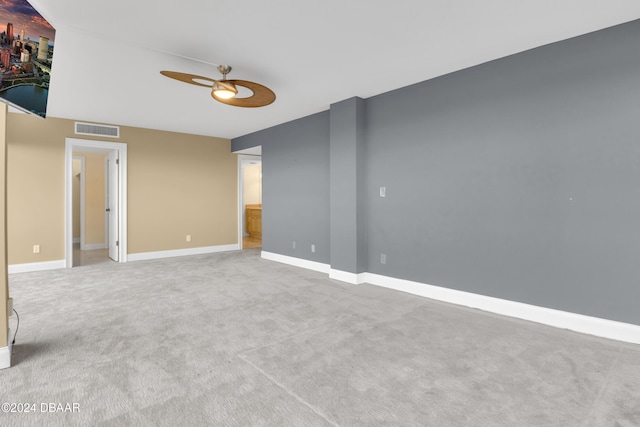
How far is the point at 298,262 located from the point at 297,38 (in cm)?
380

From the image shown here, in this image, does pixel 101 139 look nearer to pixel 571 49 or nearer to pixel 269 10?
pixel 269 10

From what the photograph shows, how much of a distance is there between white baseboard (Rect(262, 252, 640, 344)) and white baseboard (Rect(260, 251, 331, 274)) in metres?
0.46

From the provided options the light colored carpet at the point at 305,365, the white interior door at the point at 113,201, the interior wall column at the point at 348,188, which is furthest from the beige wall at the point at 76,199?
the interior wall column at the point at 348,188

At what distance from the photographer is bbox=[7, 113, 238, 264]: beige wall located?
5141 mm

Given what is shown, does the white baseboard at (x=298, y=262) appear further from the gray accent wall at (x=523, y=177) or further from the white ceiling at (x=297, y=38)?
the white ceiling at (x=297, y=38)

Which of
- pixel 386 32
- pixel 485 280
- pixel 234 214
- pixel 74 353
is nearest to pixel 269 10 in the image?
pixel 386 32

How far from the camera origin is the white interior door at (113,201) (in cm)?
610

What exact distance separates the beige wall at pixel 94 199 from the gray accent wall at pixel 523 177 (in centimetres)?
694

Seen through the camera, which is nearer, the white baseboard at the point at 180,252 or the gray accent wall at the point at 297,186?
the gray accent wall at the point at 297,186

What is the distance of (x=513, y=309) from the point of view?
321cm

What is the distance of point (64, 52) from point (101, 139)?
3.18 m

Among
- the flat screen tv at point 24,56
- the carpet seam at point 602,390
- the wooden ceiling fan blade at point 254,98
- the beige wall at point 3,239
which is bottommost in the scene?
the carpet seam at point 602,390

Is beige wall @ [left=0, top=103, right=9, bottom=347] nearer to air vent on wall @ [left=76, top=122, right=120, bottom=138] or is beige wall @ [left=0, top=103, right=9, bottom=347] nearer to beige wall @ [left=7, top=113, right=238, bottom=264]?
beige wall @ [left=7, top=113, right=238, bottom=264]

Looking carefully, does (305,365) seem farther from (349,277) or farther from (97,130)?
(97,130)
